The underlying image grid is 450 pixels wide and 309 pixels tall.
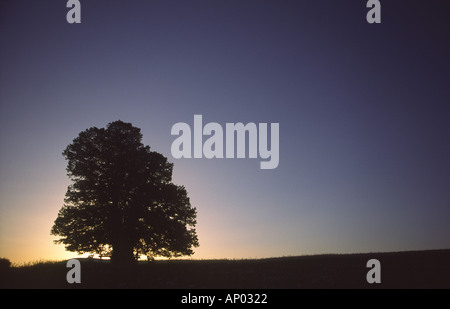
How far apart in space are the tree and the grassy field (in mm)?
2396

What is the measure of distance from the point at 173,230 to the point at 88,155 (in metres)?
9.22

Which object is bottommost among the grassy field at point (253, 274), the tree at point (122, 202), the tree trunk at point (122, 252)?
the grassy field at point (253, 274)

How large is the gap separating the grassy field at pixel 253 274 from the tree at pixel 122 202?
2.40m

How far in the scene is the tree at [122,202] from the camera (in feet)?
84.6

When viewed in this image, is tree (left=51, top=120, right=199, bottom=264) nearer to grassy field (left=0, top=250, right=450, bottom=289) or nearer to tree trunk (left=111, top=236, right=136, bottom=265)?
tree trunk (left=111, top=236, right=136, bottom=265)

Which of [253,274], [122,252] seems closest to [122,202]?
[122,252]

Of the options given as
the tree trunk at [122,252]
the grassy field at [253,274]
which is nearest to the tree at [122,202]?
the tree trunk at [122,252]

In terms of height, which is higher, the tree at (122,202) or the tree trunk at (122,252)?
the tree at (122,202)

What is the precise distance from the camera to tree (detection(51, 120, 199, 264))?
84.6 feet

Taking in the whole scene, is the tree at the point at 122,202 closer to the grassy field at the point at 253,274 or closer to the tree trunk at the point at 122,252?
the tree trunk at the point at 122,252

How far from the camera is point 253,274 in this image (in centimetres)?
2184
